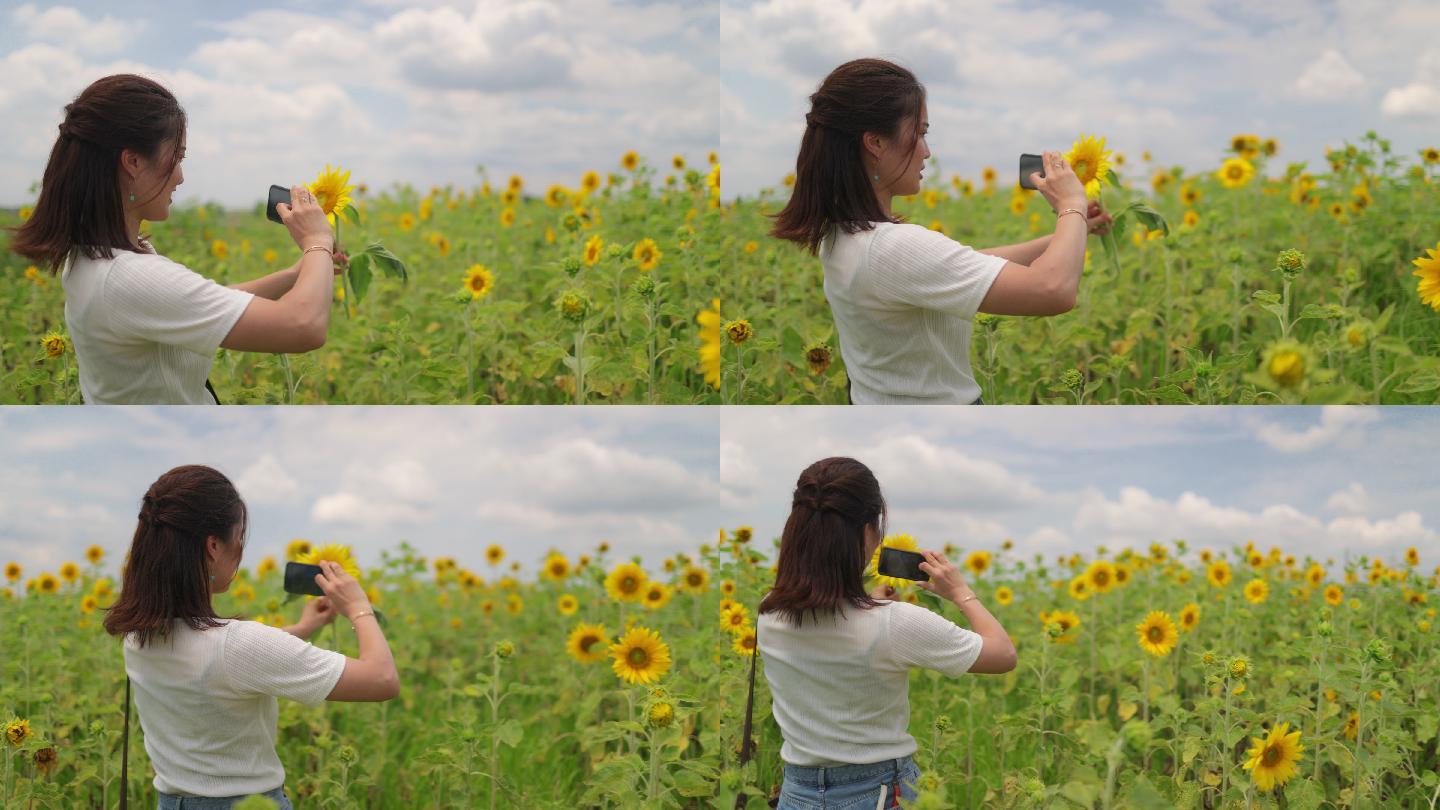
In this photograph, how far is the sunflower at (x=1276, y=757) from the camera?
288 cm

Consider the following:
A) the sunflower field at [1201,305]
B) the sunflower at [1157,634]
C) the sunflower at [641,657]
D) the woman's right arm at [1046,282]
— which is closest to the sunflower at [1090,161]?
the sunflower field at [1201,305]

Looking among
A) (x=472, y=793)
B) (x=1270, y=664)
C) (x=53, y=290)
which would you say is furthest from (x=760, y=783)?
(x=53, y=290)

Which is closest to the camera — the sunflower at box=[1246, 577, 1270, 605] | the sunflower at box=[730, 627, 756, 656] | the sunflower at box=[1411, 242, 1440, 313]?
the sunflower at box=[1411, 242, 1440, 313]

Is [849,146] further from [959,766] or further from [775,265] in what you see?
[959,766]

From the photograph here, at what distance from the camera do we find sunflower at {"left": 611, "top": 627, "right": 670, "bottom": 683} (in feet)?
10.2

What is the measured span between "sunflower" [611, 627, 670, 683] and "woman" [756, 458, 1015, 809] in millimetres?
549

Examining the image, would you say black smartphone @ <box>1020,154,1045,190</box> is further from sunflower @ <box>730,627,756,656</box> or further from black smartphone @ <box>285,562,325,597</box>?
black smartphone @ <box>285,562,325,597</box>

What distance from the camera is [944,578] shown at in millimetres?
2592

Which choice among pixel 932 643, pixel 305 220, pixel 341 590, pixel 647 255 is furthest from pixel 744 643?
pixel 305 220

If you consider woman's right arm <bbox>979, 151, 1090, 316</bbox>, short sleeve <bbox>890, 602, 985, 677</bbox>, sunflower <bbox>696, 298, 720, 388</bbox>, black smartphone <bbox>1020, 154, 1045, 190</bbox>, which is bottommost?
short sleeve <bbox>890, 602, 985, 677</bbox>

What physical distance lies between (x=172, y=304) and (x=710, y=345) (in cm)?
139

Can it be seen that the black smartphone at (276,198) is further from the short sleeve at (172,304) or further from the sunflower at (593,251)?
the sunflower at (593,251)

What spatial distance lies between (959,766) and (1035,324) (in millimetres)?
1258

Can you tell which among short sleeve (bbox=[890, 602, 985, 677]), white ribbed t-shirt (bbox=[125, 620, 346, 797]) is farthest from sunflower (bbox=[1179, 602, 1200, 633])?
white ribbed t-shirt (bbox=[125, 620, 346, 797])
